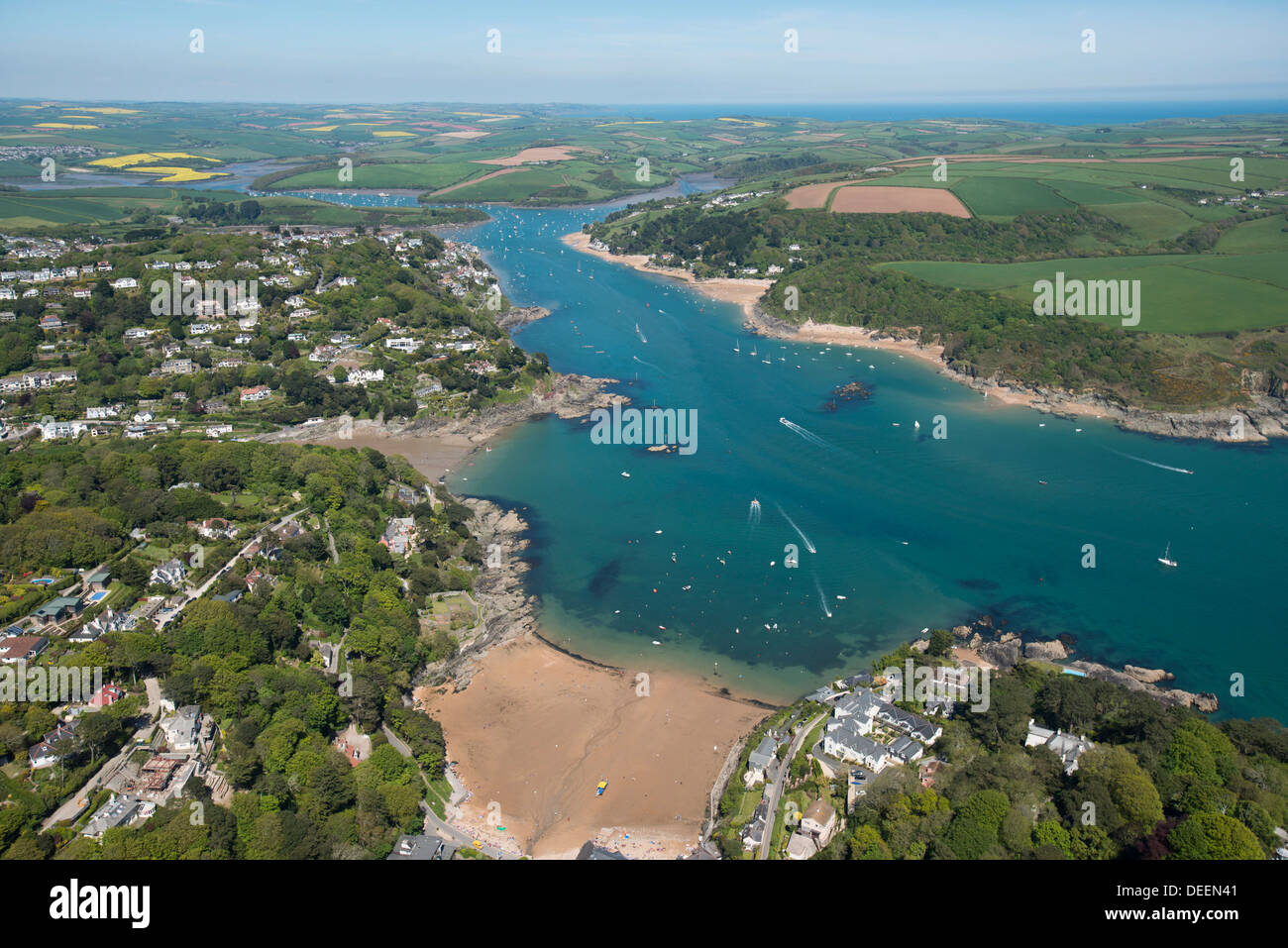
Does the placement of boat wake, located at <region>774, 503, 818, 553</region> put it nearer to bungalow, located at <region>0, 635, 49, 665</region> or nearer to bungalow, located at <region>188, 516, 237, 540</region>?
bungalow, located at <region>188, 516, 237, 540</region>

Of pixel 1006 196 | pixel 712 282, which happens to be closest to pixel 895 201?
pixel 1006 196

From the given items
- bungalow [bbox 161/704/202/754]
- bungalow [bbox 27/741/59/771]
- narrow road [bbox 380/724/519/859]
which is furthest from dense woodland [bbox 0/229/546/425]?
narrow road [bbox 380/724/519/859]

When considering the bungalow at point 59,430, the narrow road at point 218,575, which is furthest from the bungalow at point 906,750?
the bungalow at point 59,430

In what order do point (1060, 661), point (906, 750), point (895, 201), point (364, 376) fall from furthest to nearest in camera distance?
point (895, 201)
point (364, 376)
point (1060, 661)
point (906, 750)

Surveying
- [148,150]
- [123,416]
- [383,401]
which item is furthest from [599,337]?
[148,150]

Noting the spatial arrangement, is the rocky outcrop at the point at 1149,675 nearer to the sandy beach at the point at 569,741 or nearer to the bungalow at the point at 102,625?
the sandy beach at the point at 569,741

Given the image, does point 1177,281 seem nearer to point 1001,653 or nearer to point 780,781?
point 1001,653
